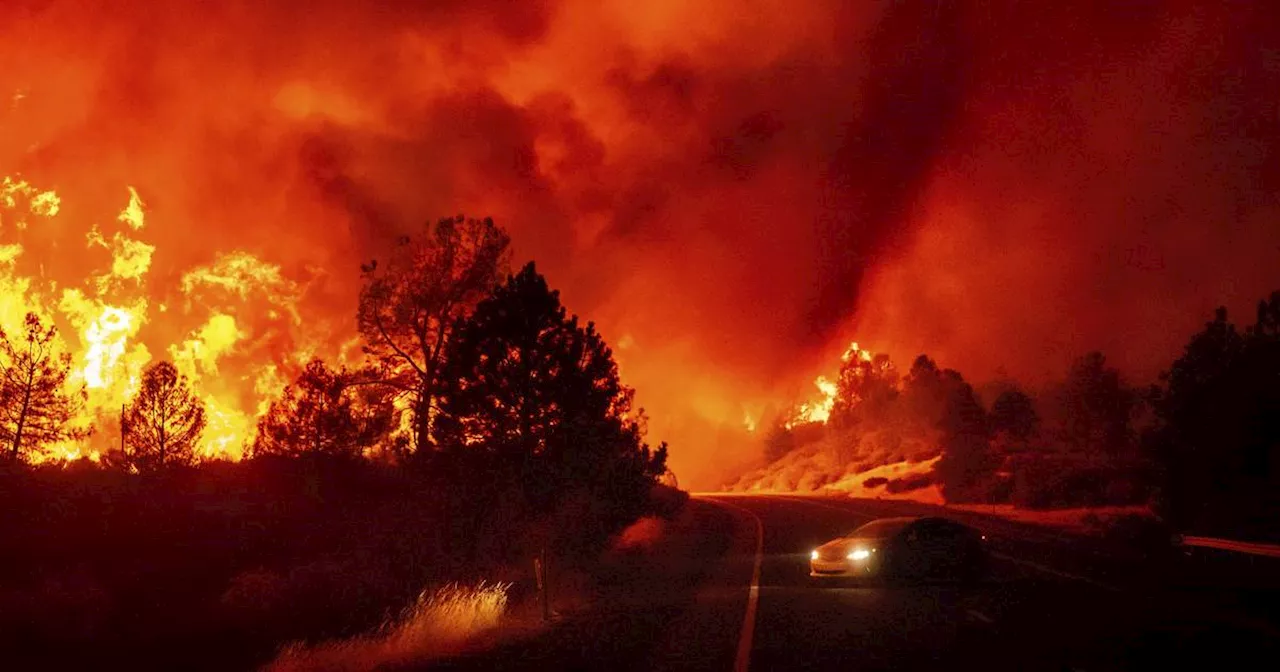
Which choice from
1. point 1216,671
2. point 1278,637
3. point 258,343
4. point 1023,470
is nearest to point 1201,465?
point 1023,470

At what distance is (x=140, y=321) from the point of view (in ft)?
193

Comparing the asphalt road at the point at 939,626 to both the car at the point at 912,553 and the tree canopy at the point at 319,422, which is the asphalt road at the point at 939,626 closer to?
the car at the point at 912,553

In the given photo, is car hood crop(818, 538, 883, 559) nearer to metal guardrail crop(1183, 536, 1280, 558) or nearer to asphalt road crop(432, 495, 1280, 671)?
asphalt road crop(432, 495, 1280, 671)

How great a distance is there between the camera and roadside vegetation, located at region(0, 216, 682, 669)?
68.2ft

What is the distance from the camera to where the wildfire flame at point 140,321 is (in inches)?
2174

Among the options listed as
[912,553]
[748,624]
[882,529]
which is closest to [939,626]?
[748,624]

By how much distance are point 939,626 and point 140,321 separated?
5905 centimetres

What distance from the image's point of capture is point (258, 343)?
59719mm

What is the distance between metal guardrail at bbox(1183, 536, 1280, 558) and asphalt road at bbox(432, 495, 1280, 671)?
2.25m

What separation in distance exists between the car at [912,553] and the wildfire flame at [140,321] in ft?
139

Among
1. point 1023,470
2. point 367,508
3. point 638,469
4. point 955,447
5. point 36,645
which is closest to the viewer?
point 36,645

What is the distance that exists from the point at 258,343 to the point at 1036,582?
176 feet

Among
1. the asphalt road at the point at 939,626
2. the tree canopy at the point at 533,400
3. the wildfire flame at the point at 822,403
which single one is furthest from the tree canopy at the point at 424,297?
the wildfire flame at the point at 822,403

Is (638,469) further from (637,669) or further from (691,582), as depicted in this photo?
(637,669)
